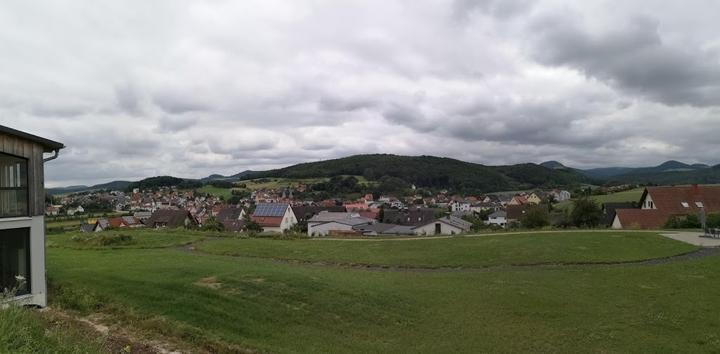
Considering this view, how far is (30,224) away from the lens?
1129 centimetres

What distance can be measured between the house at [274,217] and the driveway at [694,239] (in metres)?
54.0

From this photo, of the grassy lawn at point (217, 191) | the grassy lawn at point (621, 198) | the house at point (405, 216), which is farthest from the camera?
the grassy lawn at point (217, 191)

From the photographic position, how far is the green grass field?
35.9ft

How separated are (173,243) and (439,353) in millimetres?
23794

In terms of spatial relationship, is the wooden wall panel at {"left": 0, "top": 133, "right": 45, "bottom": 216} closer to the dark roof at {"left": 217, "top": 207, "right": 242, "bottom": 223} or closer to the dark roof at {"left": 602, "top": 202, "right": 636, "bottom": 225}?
the dark roof at {"left": 602, "top": 202, "right": 636, "bottom": 225}

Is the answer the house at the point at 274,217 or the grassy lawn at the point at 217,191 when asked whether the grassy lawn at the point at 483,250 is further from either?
the grassy lawn at the point at 217,191

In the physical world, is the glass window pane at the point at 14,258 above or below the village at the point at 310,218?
above

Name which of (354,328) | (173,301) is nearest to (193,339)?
(173,301)

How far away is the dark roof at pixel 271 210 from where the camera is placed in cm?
7455

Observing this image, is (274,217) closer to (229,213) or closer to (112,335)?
(229,213)

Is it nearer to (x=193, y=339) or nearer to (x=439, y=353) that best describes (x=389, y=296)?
(x=439, y=353)

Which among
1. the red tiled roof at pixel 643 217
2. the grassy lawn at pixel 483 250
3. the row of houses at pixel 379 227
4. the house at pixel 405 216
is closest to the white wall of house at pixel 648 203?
the red tiled roof at pixel 643 217

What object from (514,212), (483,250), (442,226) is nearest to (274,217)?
(442,226)

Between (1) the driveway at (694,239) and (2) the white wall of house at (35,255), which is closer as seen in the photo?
(2) the white wall of house at (35,255)
